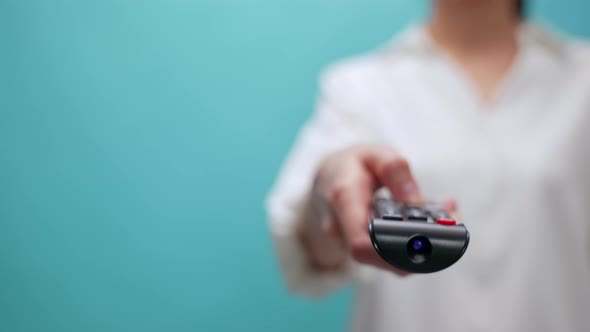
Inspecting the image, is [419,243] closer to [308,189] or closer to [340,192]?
[340,192]

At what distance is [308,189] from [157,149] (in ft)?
1.12

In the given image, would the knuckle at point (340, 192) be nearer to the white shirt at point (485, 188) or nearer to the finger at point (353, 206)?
the finger at point (353, 206)

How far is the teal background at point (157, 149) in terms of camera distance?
30 centimetres

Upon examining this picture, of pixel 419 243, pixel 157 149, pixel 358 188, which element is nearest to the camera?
pixel 419 243

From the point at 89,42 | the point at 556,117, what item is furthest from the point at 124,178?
the point at 556,117

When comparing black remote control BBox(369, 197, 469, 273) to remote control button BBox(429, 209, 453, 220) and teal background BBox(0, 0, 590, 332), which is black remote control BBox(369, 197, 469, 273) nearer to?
remote control button BBox(429, 209, 453, 220)

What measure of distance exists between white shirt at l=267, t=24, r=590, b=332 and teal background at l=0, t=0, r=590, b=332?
0.18 m

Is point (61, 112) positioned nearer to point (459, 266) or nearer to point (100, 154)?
point (100, 154)

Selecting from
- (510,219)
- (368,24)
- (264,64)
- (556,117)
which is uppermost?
(368,24)

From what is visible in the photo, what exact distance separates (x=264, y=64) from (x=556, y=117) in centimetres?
55

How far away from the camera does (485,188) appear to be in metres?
0.54

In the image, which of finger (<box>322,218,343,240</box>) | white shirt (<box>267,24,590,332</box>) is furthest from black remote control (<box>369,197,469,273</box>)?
white shirt (<box>267,24,590,332</box>)

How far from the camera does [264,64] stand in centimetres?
95

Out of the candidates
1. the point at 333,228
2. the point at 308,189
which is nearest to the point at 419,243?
the point at 333,228
